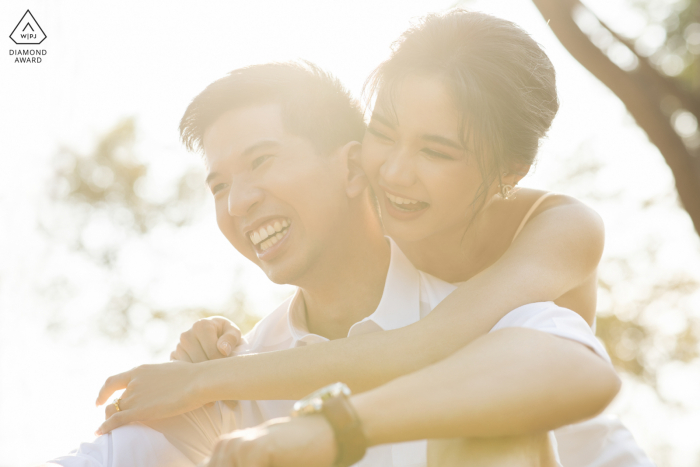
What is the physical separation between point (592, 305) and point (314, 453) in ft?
5.98

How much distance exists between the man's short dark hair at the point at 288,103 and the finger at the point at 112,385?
1109mm

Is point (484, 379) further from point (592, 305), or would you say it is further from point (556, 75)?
point (556, 75)

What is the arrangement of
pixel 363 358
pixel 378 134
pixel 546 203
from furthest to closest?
pixel 546 203
pixel 378 134
pixel 363 358

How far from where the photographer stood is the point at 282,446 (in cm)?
153

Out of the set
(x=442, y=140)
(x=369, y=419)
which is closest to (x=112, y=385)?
(x=369, y=419)

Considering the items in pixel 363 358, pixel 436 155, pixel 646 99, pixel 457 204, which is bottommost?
pixel 646 99

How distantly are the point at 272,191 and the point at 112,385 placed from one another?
3.10ft

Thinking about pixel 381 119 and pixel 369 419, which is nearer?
pixel 369 419

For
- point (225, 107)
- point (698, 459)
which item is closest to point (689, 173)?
point (225, 107)

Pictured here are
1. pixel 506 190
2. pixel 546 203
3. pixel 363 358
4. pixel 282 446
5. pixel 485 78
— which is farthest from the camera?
pixel 546 203

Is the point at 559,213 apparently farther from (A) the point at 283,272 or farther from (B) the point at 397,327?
(A) the point at 283,272

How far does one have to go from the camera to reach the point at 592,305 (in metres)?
2.93

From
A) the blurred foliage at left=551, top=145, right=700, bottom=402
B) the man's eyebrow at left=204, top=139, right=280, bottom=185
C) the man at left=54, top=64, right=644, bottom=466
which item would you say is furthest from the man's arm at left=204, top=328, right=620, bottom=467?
the blurred foliage at left=551, top=145, right=700, bottom=402

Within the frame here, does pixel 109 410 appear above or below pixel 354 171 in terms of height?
below
